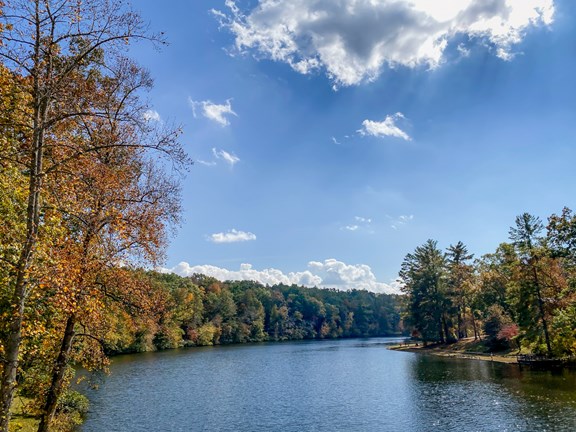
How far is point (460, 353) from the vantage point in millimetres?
64438

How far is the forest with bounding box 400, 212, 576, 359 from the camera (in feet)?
136

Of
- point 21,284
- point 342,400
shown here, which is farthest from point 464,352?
point 21,284

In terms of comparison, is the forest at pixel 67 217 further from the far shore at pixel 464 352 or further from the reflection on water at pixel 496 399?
the far shore at pixel 464 352

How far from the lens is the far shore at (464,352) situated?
5485 centimetres

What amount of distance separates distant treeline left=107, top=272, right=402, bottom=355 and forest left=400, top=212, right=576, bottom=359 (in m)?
47.6

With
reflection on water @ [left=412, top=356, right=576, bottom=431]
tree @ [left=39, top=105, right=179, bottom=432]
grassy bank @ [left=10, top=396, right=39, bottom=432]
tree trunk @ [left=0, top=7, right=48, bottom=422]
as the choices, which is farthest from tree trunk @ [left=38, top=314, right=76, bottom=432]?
reflection on water @ [left=412, top=356, right=576, bottom=431]

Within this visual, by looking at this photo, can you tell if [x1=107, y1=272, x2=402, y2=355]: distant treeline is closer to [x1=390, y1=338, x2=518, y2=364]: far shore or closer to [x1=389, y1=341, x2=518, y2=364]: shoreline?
[x1=389, y1=341, x2=518, y2=364]: shoreline

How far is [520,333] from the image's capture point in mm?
51781

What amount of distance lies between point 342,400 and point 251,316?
104 metres

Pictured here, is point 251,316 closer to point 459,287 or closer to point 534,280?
point 459,287

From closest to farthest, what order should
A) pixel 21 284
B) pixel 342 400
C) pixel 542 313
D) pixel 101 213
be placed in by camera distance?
pixel 21 284 < pixel 101 213 < pixel 342 400 < pixel 542 313

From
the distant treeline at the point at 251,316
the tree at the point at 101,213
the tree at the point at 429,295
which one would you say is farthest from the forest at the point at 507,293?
the distant treeline at the point at 251,316

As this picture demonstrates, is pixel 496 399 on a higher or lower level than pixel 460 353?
lower

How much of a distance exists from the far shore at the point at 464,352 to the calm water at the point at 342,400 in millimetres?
4310
